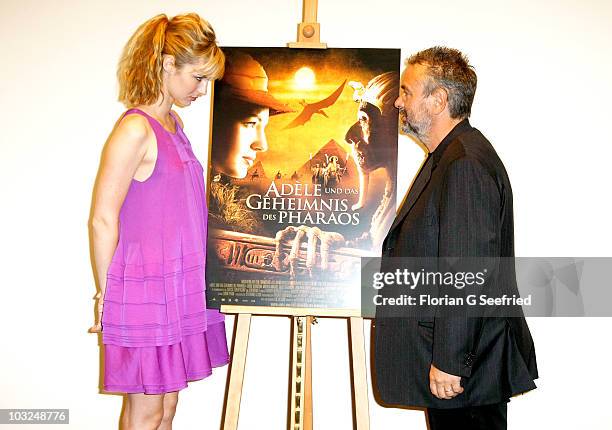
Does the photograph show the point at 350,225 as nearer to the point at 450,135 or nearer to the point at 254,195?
the point at 254,195

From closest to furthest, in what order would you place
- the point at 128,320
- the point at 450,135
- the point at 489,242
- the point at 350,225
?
the point at 489,242, the point at 450,135, the point at 128,320, the point at 350,225

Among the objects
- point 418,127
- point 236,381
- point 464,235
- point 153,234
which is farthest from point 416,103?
point 236,381

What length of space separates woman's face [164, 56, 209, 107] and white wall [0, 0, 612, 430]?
0.67 metres

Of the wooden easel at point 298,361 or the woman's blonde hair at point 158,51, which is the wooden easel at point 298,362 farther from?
the woman's blonde hair at point 158,51

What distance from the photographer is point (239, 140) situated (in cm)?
229

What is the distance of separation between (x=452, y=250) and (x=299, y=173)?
2.77 feet

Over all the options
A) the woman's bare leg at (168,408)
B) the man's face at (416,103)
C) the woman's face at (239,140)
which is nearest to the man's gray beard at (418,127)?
the man's face at (416,103)

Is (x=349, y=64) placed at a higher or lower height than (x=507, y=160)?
higher

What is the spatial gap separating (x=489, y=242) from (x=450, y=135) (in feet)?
1.10

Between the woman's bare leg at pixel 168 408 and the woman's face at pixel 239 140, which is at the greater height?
the woman's face at pixel 239 140

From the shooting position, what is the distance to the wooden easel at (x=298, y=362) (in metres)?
2.12

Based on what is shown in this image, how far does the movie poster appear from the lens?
223cm
